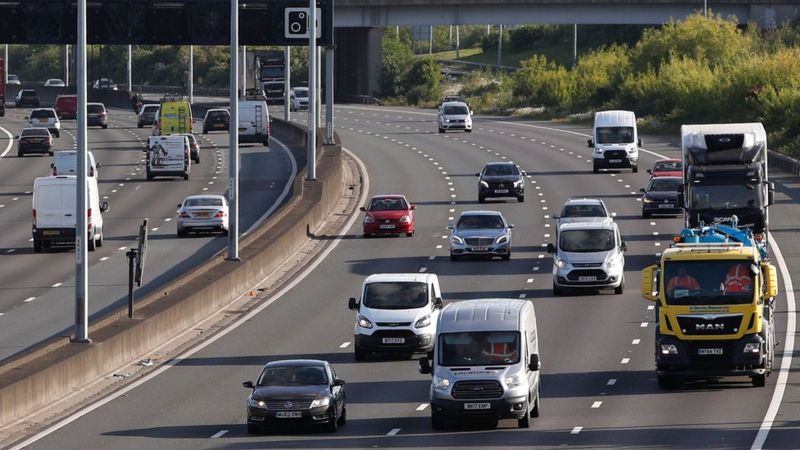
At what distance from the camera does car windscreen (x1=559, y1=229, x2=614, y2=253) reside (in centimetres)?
4616

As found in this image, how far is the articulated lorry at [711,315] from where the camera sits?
108 feet

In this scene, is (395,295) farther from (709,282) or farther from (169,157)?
(169,157)

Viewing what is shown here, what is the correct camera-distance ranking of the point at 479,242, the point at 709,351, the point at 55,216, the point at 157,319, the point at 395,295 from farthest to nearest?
the point at 55,216 → the point at 479,242 → the point at 157,319 → the point at 395,295 → the point at 709,351

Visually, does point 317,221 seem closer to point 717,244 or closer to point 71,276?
point 71,276

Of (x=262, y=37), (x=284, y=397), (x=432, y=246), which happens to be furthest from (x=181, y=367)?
(x=262, y=37)

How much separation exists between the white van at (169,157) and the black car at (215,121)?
29587mm

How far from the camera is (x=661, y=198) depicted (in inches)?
2435

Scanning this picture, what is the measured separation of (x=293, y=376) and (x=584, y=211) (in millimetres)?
25999

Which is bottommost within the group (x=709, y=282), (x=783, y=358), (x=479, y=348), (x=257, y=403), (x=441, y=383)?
(x=783, y=358)

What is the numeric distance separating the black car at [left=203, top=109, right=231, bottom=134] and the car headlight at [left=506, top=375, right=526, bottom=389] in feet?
263

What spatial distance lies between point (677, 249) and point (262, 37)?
4079 centimetres

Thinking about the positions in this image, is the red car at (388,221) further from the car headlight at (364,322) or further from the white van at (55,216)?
the car headlight at (364,322)

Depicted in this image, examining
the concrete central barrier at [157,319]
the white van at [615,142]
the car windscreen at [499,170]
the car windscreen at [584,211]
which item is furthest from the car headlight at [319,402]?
the white van at [615,142]

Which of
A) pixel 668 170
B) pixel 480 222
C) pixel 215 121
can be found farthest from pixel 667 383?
pixel 215 121
